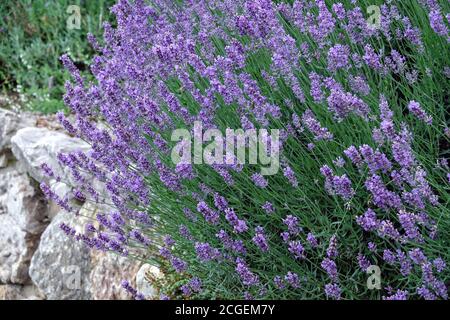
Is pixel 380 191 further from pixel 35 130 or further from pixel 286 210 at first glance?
pixel 35 130

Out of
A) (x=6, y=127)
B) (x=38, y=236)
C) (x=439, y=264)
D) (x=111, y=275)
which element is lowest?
(x=111, y=275)

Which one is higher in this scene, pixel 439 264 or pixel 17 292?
pixel 439 264

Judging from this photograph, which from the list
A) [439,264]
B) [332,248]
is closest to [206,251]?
[332,248]

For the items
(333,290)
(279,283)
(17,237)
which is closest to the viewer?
(333,290)

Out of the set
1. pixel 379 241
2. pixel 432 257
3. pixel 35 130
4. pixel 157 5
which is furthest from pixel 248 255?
pixel 35 130

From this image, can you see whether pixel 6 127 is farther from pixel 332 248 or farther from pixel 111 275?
pixel 332 248

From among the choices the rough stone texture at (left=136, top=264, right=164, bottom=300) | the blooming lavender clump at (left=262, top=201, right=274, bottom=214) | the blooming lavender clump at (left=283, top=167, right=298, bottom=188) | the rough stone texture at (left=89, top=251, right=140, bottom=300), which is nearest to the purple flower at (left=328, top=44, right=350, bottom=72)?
the blooming lavender clump at (left=283, top=167, right=298, bottom=188)

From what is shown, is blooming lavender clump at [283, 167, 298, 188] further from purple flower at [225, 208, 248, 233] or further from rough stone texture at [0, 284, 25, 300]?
rough stone texture at [0, 284, 25, 300]

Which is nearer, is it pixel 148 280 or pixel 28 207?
pixel 148 280
